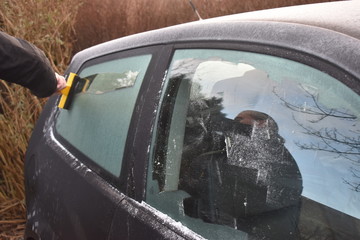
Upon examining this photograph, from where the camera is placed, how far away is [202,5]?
17.7ft

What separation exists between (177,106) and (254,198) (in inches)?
17.7

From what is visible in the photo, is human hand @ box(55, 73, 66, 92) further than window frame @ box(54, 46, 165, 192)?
Yes

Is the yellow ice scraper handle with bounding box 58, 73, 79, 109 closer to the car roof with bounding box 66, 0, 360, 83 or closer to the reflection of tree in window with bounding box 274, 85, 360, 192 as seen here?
the car roof with bounding box 66, 0, 360, 83

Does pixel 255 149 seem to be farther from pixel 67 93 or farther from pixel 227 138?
pixel 67 93

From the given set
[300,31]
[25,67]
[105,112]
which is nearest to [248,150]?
[300,31]

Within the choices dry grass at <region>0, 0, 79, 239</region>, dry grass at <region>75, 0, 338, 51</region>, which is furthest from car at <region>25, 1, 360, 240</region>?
dry grass at <region>75, 0, 338, 51</region>

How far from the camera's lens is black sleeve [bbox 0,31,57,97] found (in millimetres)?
1775

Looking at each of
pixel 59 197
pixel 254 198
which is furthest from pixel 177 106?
pixel 59 197

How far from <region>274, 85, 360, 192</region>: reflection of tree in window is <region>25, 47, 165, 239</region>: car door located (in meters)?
0.67

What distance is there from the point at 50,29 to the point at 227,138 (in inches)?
159

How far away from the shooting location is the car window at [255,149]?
3.20 ft

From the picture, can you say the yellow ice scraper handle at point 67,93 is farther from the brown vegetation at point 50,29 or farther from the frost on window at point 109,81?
the brown vegetation at point 50,29

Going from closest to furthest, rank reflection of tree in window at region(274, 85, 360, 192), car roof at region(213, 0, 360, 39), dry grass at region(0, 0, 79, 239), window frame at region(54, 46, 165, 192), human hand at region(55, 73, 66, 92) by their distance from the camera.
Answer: reflection of tree in window at region(274, 85, 360, 192) < car roof at region(213, 0, 360, 39) < window frame at region(54, 46, 165, 192) < human hand at region(55, 73, 66, 92) < dry grass at region(0, 0, 79, 239)

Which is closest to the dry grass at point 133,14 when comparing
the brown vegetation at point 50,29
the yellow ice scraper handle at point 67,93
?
the brown vegetation at point 50,29
